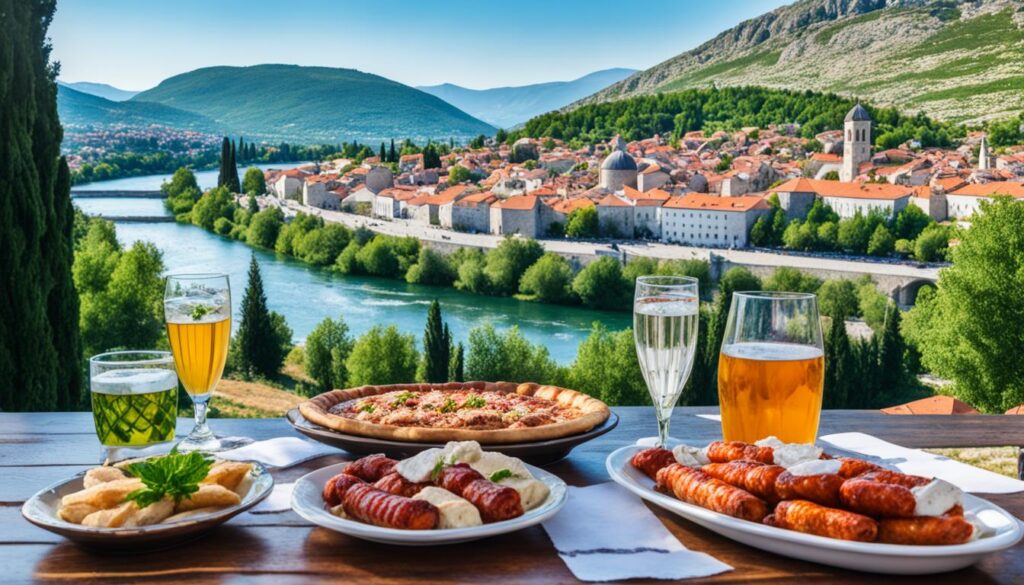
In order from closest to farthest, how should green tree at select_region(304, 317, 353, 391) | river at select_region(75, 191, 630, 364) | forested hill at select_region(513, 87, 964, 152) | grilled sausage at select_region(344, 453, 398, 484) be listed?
grilled sausage at select_region(344, 453, 398, 484) < green tree at select_region(304, 317, 353, 391) < river at select_region(75, 191, 630, 364) < forested hill at select_region(513, 87, 964, 152)

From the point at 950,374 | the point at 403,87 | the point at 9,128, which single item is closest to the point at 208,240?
the point at 950,374

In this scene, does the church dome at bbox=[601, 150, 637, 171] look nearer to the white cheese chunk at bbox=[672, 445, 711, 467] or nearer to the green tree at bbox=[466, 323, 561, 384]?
the green tree at bbox=[466, 323, 561, 384]

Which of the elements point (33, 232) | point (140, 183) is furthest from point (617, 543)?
point (140, 183)

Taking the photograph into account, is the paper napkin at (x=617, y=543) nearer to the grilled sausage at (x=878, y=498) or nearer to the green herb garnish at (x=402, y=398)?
the grilled sausage at (x=878, y=498)

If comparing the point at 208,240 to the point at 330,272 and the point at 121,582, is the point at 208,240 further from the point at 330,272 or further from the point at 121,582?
the point at 121,582

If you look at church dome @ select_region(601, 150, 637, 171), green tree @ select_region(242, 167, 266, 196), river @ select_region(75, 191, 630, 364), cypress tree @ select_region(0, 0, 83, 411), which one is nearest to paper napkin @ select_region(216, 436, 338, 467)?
cypress tree @ select_region(0, 0, 83, 411)

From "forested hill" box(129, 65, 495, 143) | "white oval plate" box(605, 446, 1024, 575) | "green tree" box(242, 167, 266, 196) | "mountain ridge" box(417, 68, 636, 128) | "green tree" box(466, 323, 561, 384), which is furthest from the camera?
"mountain ridge" box(417, 68, 636, 128)
